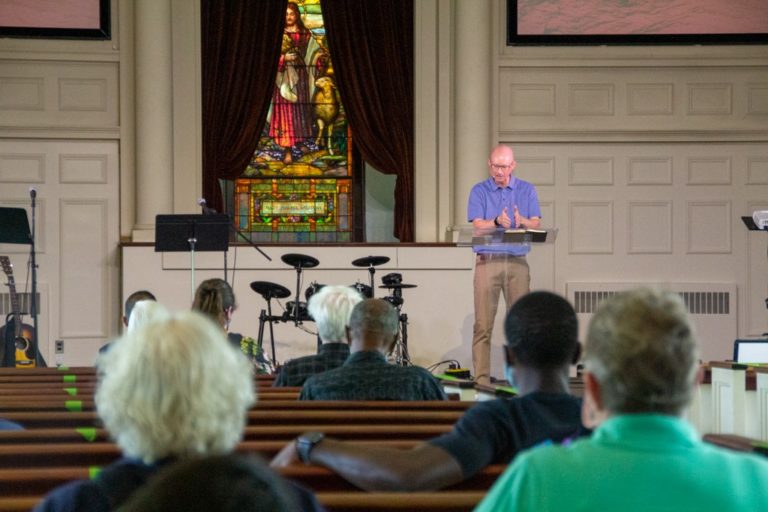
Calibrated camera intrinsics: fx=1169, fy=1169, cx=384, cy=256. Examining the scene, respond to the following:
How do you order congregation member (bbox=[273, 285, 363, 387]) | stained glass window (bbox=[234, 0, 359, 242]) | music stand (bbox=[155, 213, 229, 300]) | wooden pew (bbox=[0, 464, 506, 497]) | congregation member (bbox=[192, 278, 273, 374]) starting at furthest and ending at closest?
1. stained glass window (bbox=[234, 0, 359, 242])
2. music stand (bbox=[155, 213, 229, 300])
3. congregation member (bbox=[192, 278, 273, 374])
4. congregation member (bbox=[273, 285, 363, 387])
5. wooden pew (bbox=[0, 464, 506, 497])

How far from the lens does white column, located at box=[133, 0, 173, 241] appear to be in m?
10.4

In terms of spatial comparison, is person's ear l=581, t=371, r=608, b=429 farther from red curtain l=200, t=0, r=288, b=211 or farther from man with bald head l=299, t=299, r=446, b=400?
red curtain l=200, t=0, r=288, b=211

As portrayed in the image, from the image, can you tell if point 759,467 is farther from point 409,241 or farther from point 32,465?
point 409,241

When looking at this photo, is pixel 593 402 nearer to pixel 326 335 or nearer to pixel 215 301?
pixel 326 335

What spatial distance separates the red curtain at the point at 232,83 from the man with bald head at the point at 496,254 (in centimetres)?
310

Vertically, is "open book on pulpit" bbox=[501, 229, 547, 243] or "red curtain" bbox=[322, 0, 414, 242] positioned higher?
"red curtain" bbox=[322, 0, 414, 242]

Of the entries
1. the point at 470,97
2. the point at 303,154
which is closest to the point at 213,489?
the point at 470,97

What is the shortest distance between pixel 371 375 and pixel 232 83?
7.21 metres

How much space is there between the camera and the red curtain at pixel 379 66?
10727 millimetres

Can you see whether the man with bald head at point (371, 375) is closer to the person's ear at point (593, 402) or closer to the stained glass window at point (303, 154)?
the person's ear at point (593, 402)

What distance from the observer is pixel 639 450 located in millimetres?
1531

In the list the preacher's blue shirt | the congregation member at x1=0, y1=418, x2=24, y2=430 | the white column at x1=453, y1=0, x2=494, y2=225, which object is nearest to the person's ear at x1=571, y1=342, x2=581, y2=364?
the congregation member at x1=0, y1=418, x2=24, y2=430

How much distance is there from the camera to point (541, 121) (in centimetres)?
1072

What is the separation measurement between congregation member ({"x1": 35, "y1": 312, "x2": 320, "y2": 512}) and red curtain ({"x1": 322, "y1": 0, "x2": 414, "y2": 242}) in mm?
9048
